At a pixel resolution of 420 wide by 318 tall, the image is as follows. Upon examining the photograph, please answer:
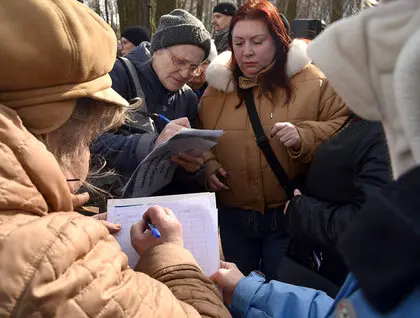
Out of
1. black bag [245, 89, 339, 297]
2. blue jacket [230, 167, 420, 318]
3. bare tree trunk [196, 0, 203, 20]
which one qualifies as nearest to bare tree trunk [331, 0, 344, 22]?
bare tree trunk [196, 0, 203, 20]

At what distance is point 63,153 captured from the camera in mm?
1299

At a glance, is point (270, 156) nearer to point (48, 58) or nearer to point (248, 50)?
point (248, 50)

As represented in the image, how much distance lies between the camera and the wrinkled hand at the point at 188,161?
229 centimetres

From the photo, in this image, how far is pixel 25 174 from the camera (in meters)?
0.95

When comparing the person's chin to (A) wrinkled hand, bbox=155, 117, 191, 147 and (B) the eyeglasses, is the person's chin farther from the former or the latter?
(A) wrinkled hand, bbox=155, 117, 191, 147

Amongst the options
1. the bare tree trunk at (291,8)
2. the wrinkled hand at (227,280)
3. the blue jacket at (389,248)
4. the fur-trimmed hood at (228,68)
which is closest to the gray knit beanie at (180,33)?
the fur-trimmed hood at (228,68)

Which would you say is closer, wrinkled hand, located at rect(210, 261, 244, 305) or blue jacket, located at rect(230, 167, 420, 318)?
blue jacket, located at rect(230, 167, 420, 318)

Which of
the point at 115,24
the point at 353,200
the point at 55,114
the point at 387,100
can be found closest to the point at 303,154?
the point at 353,200

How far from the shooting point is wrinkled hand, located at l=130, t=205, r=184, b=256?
144 cm

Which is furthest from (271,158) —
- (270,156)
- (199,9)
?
(199,9)

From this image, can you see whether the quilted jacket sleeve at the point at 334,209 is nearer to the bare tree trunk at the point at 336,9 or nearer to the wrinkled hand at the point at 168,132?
the wrinkled hand at the point at 168,132

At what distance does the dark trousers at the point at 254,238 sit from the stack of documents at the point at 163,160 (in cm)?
58

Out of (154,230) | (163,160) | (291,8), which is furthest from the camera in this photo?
(291,8)

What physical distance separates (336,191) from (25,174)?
3.84 ft
